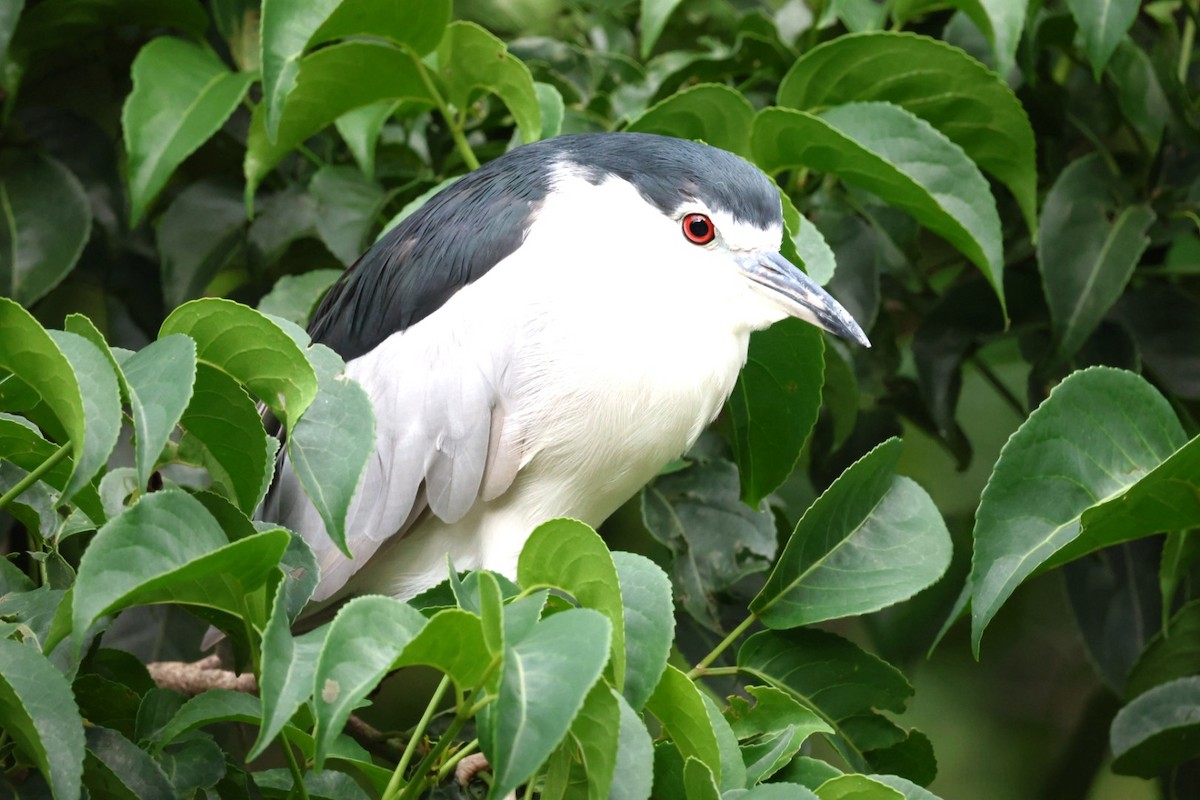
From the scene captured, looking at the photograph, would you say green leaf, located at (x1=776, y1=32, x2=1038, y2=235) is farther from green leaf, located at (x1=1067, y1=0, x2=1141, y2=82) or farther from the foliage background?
green leaf, located at (x1=1067, y1=0, x2=1141, y2=82)

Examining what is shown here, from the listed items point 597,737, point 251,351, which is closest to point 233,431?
point 251,351

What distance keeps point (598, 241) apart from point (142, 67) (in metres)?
0.67

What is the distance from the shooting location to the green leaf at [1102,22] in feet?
5.18

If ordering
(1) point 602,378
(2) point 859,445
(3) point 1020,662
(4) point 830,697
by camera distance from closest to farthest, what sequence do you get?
(4) point 830,697
(1) point 602,378
(2) point 859,445
(3) point 1020,662

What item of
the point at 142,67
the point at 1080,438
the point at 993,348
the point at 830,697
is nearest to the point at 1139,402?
the point at 1080,438

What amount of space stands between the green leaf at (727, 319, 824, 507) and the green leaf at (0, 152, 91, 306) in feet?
Result: 2.90

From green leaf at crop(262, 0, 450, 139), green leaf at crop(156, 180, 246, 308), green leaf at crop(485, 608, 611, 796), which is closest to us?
green leaf at crop(485, 608, 611, 796)

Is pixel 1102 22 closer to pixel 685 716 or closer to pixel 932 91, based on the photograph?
pixel 932 91

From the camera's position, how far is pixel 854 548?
1.20 m

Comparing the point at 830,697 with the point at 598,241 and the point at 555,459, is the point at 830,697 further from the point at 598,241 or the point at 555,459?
the point at 598,241

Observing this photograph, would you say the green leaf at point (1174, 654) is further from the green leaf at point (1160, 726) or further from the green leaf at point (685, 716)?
the green leaf at point (685, 716)

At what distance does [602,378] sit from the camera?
1396mm

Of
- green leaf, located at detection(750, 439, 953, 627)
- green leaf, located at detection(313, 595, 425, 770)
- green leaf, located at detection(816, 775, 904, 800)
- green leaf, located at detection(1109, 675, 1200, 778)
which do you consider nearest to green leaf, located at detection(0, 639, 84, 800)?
green leaf, located at detection(313, 595, 425, 770)

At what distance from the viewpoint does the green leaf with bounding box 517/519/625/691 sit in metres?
0.83
